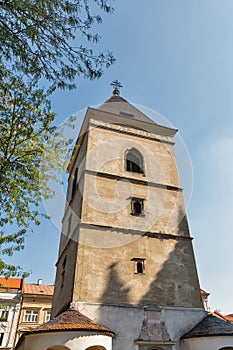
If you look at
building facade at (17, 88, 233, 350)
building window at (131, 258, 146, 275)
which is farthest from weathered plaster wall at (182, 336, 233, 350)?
building window at (131, 258, 146, 275)

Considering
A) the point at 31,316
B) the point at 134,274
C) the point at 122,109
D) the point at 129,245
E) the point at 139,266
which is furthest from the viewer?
the point at 31,316

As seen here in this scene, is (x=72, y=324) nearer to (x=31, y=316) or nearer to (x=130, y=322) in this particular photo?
(x=130, y=322)

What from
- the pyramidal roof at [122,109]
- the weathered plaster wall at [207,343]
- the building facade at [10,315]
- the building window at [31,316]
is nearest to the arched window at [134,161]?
the pyramidal roof at [122,109]

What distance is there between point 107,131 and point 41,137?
7.95 metres

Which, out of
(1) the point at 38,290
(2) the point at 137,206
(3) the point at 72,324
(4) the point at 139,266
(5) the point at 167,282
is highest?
(1) the point at 38,290

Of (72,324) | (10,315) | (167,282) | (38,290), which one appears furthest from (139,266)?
(38,290)

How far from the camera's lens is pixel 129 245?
11781 mm

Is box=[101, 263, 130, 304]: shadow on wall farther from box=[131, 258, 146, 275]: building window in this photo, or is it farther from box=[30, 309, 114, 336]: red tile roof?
box=[30, 309, 114, 336]: red tile roof

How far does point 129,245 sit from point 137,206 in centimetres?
230

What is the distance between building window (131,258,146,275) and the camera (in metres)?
11.3

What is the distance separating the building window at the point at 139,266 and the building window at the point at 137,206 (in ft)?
7.29

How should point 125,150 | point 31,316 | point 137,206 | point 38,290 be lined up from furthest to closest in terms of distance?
1. point 38,290
2. point 31,316
3. point 125,150
4. point 137,206

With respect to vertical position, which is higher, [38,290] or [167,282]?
[38,290]

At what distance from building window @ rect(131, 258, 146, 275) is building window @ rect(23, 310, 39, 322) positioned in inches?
843
